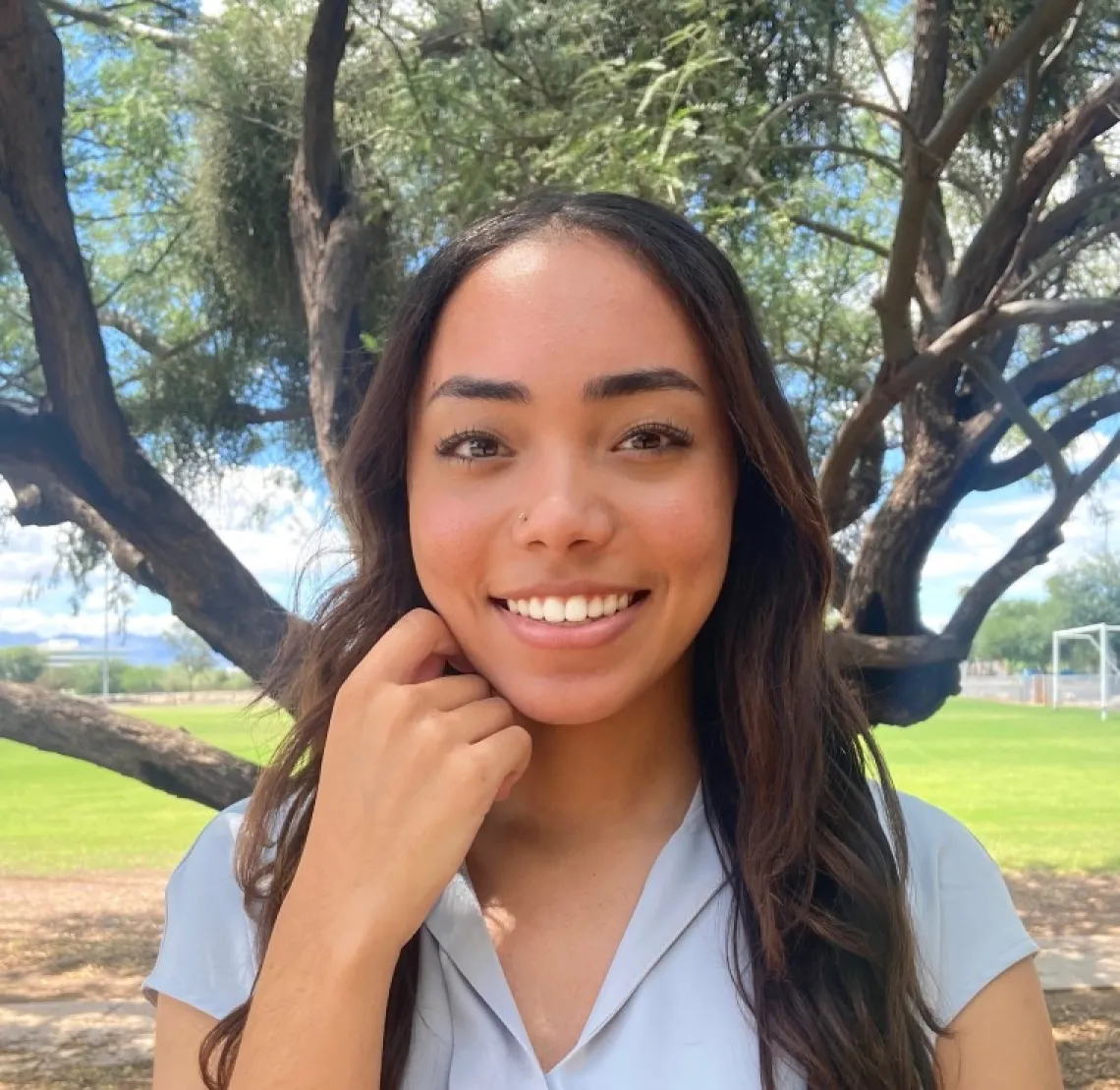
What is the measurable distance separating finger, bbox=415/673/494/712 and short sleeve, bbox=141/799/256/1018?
0.24 meters

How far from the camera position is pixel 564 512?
794 millimetres

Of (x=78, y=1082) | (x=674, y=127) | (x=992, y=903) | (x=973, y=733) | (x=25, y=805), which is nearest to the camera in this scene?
(x=992, y=903)

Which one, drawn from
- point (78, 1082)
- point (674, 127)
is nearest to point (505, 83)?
point (674, 127)

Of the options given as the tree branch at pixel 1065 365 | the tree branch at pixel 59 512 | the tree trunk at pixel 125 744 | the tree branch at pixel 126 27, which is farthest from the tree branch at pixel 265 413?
the tree branch at pixel 1065 365

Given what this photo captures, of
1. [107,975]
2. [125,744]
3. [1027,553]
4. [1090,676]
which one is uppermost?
[1027,553]

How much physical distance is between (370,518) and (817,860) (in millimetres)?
476

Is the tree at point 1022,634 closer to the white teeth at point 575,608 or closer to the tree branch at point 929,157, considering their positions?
the tree branch at point 929,157

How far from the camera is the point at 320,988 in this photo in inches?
29.1

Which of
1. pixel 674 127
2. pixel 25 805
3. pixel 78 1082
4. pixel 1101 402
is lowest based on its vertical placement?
pixel 78 1082

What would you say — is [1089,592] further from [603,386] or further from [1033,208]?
[603,386]

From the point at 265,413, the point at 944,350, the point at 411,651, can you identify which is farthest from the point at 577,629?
the point at 265,413

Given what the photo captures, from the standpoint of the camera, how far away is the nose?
80 centimetres

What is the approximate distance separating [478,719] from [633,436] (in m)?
0.23

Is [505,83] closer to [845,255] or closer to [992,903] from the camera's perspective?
[845,255]
